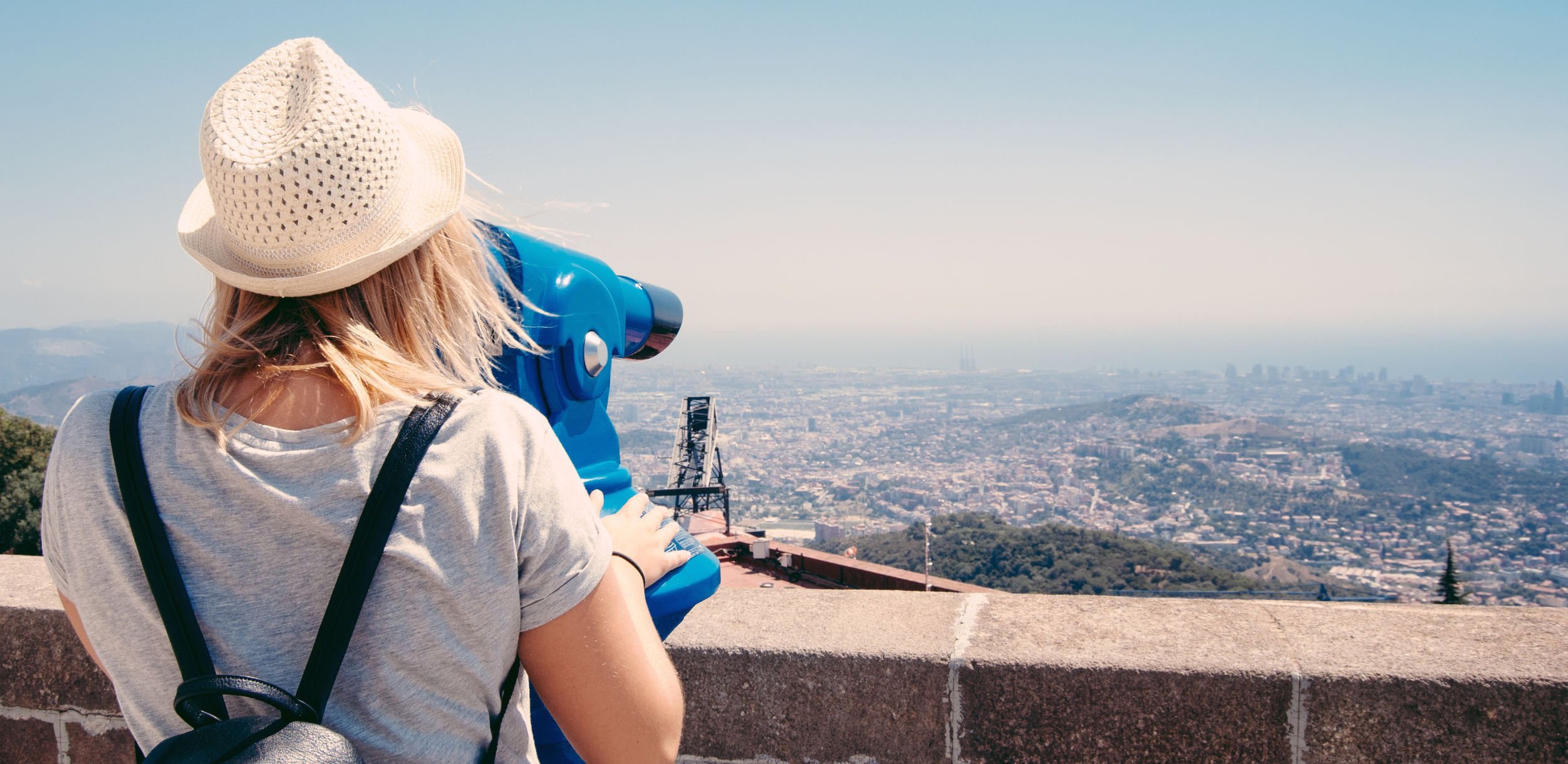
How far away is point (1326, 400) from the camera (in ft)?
337

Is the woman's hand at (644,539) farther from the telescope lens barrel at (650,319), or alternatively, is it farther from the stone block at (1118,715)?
the stone block at (1118,715)

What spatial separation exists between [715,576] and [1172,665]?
796 mm

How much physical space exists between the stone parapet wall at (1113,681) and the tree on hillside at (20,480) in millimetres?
14956

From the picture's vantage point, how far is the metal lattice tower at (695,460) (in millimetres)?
8453

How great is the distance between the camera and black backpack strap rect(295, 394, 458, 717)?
2.19 ft

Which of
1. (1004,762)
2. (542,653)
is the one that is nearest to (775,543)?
(1004,762)


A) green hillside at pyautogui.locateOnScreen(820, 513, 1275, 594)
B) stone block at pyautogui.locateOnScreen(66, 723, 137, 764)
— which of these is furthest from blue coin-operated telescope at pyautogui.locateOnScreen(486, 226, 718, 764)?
green hillside at pyautogui.locateOnScreen(820, 513, 1275, 594)

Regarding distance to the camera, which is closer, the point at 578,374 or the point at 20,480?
the point at 578,374

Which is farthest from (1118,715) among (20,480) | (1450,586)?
(1450,586)

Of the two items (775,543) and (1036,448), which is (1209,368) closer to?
(1036,448)

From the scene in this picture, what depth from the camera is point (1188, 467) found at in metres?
61.5

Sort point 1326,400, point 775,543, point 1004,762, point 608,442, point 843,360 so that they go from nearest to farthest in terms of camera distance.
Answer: point 608,442 → point 1004,762 → point 775,543 → point 1326,400 → point 843,360

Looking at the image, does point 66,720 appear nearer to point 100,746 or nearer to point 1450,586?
point 100,746

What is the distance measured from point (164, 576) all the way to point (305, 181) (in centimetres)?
35
